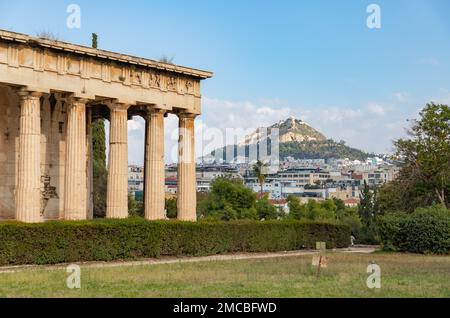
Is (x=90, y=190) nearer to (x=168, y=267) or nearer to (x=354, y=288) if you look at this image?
(x=168, y=267)

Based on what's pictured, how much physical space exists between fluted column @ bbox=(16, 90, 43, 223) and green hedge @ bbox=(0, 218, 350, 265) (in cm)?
317

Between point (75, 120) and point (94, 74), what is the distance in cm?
243

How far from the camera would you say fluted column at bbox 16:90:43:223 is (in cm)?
3183

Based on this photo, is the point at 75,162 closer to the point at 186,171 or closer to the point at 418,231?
the point at 186,171

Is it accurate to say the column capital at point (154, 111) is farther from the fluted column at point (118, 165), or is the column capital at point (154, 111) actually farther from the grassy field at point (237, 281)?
the grassy field at point (237, 281)

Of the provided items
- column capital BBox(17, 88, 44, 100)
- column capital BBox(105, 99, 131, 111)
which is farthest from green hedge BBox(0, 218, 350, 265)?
column capital BBox(105, 99, 131, 111)

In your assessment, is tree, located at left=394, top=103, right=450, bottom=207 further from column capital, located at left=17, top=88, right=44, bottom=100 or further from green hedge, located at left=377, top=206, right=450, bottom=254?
column capital, located at left=17, top=88, right=44, bottom=100

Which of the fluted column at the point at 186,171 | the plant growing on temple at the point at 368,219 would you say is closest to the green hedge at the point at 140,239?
the fluted column at the point at 186,171

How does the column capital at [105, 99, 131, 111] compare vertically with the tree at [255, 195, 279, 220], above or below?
above

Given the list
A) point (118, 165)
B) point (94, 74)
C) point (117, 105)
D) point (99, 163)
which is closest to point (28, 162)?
point (118, 165)
